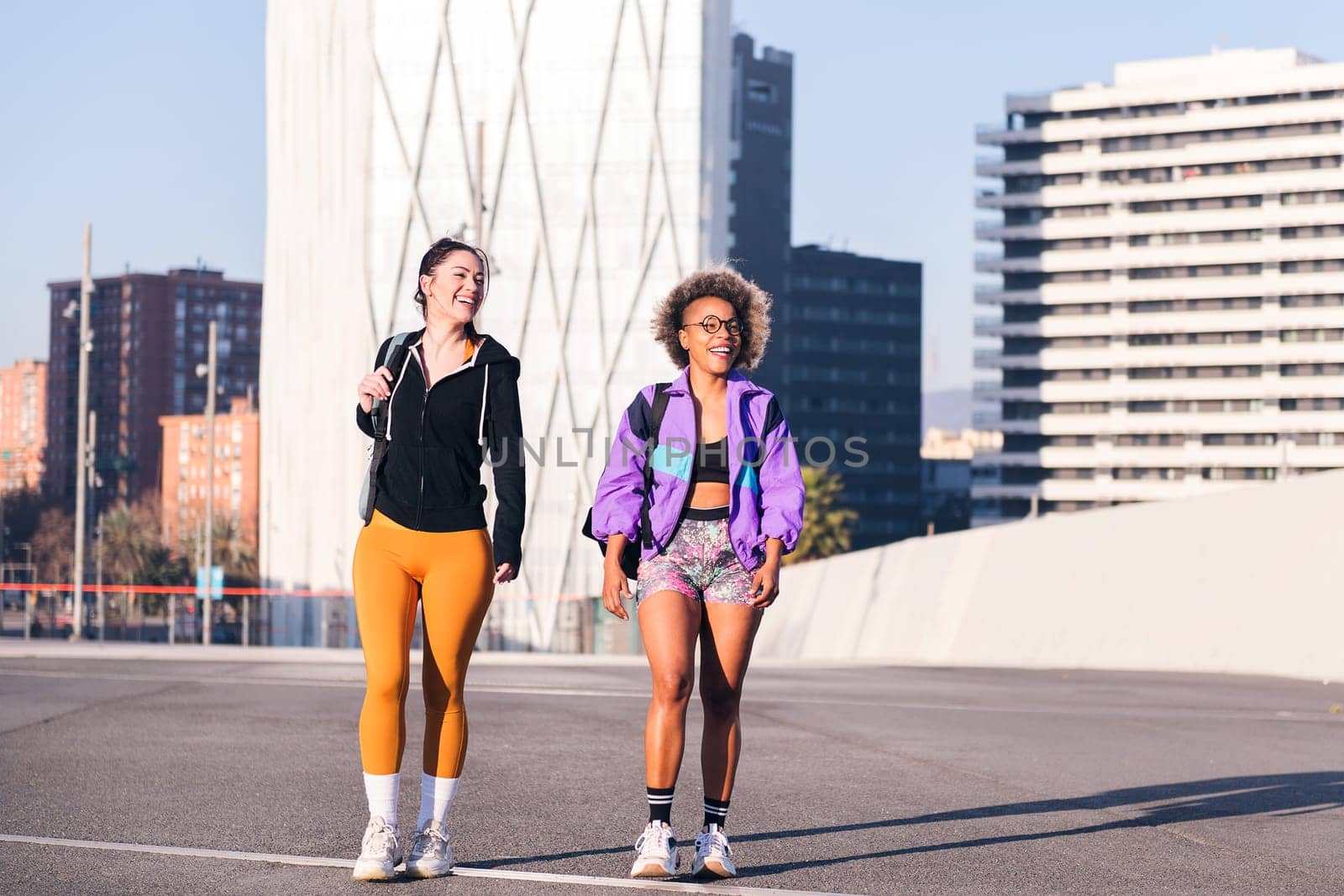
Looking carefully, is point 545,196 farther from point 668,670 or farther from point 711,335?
point 668,670

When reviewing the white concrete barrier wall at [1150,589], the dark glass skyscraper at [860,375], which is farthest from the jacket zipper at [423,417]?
the dark glass skyscraper at [860,375]

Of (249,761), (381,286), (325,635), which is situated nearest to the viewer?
(249,761)

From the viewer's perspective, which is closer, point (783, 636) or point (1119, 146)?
point (783, 636)

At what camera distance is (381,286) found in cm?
6519

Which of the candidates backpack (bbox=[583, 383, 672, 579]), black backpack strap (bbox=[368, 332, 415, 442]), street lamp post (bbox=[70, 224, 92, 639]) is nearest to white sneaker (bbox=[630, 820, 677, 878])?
backpack (bbox=[583, 383, 672, 579])

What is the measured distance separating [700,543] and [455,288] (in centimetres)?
117

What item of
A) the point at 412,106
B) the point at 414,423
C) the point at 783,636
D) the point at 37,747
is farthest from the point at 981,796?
the point at 412,106

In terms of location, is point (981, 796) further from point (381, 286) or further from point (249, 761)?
point (381, 286)

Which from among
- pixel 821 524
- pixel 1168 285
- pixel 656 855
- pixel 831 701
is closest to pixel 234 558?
pixel 821 524

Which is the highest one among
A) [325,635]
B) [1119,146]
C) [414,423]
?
[1119,146]

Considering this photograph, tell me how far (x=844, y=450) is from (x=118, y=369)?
3004 inches

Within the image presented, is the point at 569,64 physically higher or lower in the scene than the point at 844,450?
higher

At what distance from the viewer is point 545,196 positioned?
63.9 m

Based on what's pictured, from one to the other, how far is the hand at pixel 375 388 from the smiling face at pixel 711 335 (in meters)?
1.07
